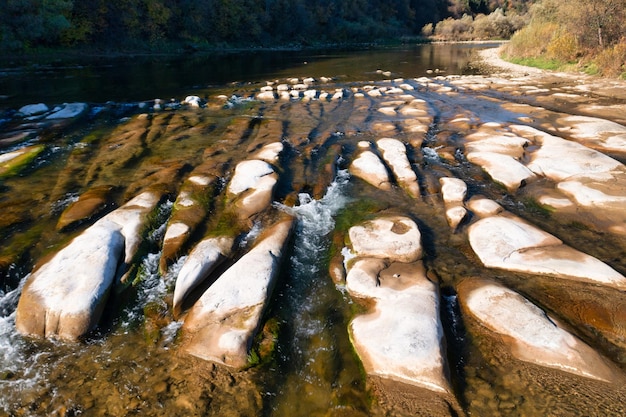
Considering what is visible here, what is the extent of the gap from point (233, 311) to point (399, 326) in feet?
5.86

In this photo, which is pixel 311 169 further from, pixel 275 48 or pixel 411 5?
pixel 411 5

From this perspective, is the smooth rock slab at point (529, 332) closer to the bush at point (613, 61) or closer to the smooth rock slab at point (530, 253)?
the smooth rock slab at point (530, 253)

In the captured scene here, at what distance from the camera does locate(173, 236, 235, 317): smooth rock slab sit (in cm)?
438

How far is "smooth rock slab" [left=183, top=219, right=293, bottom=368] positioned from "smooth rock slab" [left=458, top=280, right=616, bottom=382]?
2.38 meters

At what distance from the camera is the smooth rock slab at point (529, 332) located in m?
3.46

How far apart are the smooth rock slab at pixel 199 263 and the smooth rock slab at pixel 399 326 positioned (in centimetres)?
176

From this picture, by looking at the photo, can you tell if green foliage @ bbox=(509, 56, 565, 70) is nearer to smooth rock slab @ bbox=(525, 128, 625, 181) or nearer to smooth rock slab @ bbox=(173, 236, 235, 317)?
smooth rock slab @ bbox=(525, 128, 625, 181)

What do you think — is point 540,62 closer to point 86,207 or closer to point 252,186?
point 252,186

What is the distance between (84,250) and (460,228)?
543 cm

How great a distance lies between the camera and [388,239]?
5.39 metres

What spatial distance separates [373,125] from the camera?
1163 centimetres

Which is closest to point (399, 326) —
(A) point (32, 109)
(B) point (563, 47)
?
(A) point (32, 109)

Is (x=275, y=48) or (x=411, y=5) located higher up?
(x=411, y=5)

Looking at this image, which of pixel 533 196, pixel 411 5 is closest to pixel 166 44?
pixel 533 196
